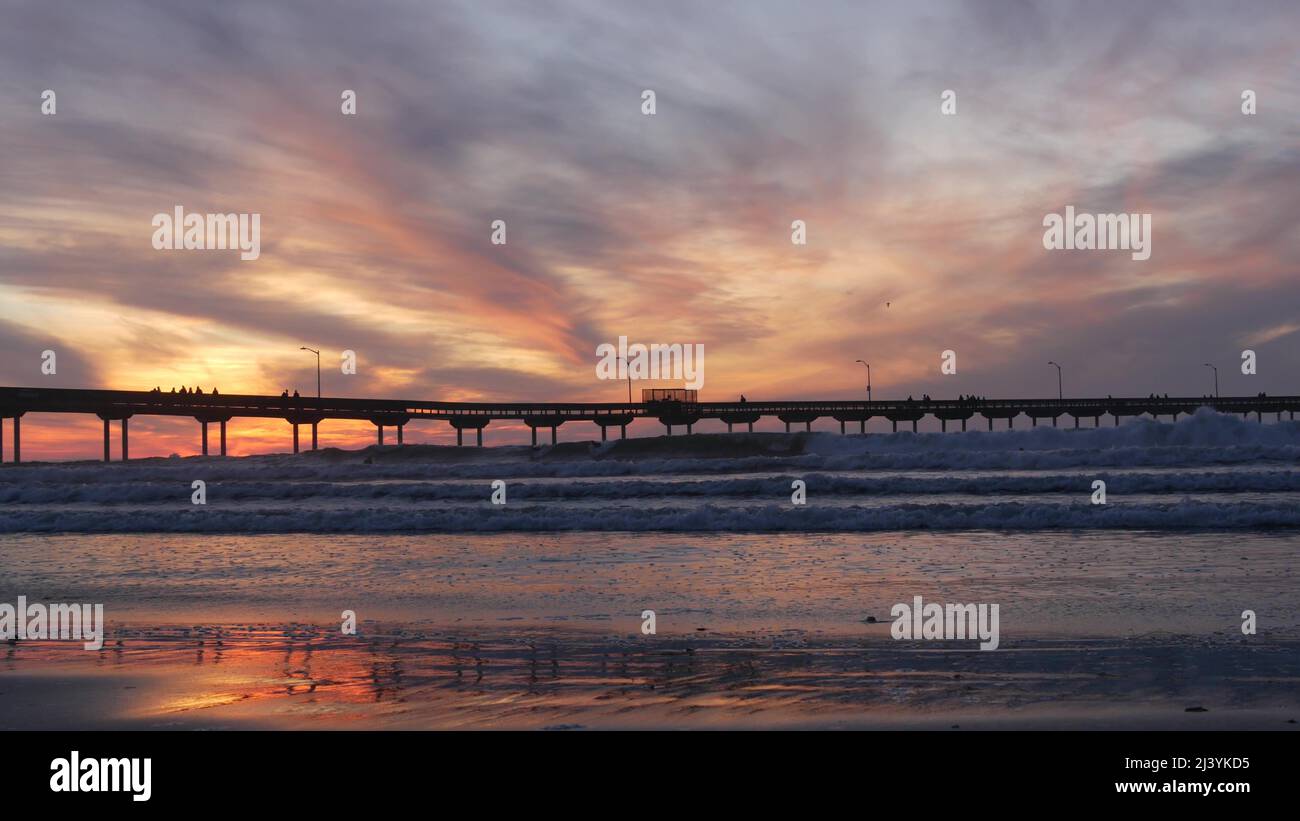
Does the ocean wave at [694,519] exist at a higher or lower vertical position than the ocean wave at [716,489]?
lower

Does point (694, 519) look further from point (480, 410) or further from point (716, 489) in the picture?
point (480, 410)

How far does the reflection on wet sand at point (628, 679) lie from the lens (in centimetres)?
575

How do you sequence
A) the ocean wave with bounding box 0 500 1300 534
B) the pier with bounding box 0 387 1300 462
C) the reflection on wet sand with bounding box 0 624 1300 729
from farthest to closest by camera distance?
the pier with bounding box 0 387 1300 462 < the ocean wave with bounding box 0 500 1300 534 < the reflection on wet sand with bounding box 0 624 1300 729

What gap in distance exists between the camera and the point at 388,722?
5.61m

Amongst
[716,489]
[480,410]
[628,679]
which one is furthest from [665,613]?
[480,410]

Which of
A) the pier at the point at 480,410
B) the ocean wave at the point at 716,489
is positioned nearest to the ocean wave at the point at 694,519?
the ocean wave at the point at 716,489

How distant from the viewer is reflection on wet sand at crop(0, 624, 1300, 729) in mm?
5746

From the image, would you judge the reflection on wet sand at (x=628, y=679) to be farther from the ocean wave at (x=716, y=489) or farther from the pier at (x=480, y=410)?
the pier at (x=480, y=410)

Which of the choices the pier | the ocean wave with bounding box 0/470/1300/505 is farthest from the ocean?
the pier

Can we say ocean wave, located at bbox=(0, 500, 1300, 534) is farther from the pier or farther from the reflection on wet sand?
the pier

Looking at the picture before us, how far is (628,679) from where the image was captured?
6770 millimetres

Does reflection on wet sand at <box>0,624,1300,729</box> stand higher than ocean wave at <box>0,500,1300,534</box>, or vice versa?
ocean wave at <box>0,500,1300,534</box>
